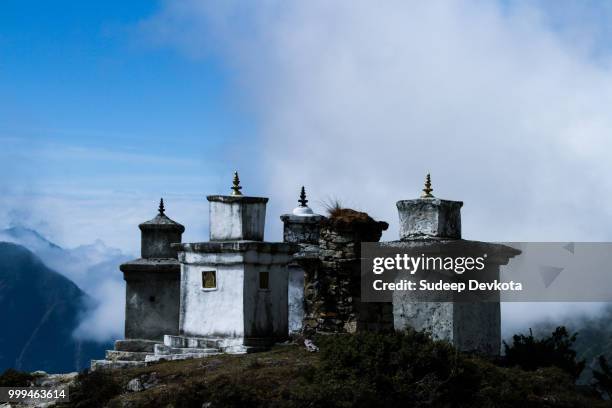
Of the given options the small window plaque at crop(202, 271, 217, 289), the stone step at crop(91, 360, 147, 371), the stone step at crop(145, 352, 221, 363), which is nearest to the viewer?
the stone step at crop(145, 352, 221, 363)

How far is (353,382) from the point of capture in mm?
16219

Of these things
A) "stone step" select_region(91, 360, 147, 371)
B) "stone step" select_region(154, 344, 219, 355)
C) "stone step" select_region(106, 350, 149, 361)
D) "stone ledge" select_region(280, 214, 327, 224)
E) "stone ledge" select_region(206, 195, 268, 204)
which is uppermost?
"stone ledge" select_region(206, 195, 268, 204)

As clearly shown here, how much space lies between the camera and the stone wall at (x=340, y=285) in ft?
68.1

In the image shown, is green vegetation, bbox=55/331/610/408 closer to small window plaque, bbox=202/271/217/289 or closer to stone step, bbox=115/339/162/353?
small window plaque, bbox=202/271/217/289

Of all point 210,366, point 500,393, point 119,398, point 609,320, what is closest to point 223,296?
point 210,366

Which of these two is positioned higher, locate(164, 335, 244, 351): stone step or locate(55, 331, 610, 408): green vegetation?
locate(164, 335, 244, 351): stone step

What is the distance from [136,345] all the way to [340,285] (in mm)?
7141

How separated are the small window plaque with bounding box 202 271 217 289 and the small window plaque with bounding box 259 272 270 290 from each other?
1.04 meters

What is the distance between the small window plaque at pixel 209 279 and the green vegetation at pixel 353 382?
307 centimetres

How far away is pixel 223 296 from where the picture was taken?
2184cm

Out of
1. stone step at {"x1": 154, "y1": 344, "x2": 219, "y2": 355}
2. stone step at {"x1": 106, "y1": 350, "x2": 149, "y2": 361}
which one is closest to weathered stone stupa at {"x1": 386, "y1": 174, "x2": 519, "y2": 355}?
stone step at {"x1": 154, "y1": 344, "x2": 219, "y2": 355}

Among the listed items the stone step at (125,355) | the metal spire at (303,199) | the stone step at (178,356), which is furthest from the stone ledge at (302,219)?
the stone step at (178,356)

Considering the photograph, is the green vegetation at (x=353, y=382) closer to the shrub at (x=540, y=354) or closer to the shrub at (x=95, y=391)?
the shrub at (x=95, y=391)

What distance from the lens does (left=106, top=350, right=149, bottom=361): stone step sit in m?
24.5
